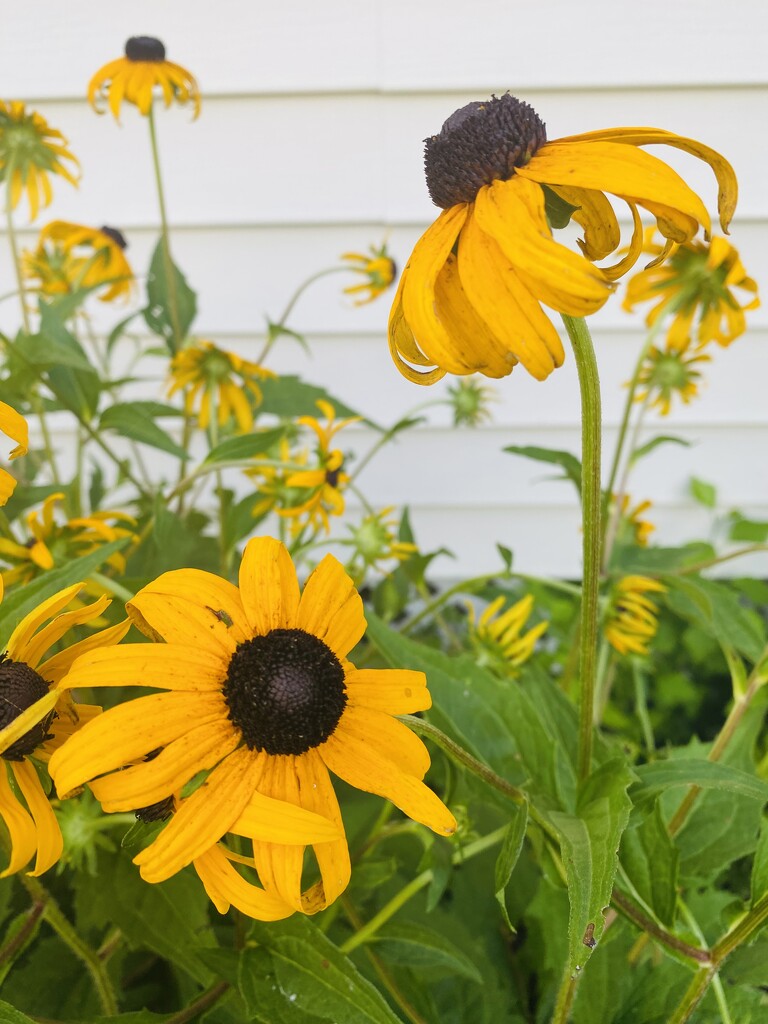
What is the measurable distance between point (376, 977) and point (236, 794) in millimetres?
225

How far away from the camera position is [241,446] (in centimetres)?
43

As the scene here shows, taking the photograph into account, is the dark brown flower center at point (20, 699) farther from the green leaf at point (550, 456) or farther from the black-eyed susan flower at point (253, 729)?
the green leaf at point (550, 456)

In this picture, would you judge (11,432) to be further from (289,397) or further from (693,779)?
(289,397)

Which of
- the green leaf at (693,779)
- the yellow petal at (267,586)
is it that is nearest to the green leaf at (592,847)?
the green leaf at (693,779)

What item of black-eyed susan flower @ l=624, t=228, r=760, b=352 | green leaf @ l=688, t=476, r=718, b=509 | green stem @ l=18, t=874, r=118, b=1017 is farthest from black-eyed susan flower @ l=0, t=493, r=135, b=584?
green leaf @ l=688, t=476, r=718, b=509

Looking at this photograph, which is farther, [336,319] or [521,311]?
[336,319]

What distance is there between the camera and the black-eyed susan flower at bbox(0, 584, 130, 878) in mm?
213

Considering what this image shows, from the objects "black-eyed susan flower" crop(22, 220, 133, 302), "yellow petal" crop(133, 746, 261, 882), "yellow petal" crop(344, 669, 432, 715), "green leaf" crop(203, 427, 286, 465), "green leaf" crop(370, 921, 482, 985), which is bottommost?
"green leaf" crop(370, 921, 482, 985)

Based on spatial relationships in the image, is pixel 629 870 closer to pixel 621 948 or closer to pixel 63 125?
Answer: pixel 621 948

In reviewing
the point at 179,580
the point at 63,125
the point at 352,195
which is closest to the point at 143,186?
the point at 63,125

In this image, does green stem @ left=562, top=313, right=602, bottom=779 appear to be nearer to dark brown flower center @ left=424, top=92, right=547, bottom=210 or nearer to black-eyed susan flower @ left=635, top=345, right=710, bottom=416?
dark brown flower center @ left=424, top=92, right=547, bottom=210

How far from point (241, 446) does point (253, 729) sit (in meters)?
0.25

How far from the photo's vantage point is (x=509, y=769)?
33 cm

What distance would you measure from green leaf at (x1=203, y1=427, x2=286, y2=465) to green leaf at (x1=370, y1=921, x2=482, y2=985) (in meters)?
0.26
